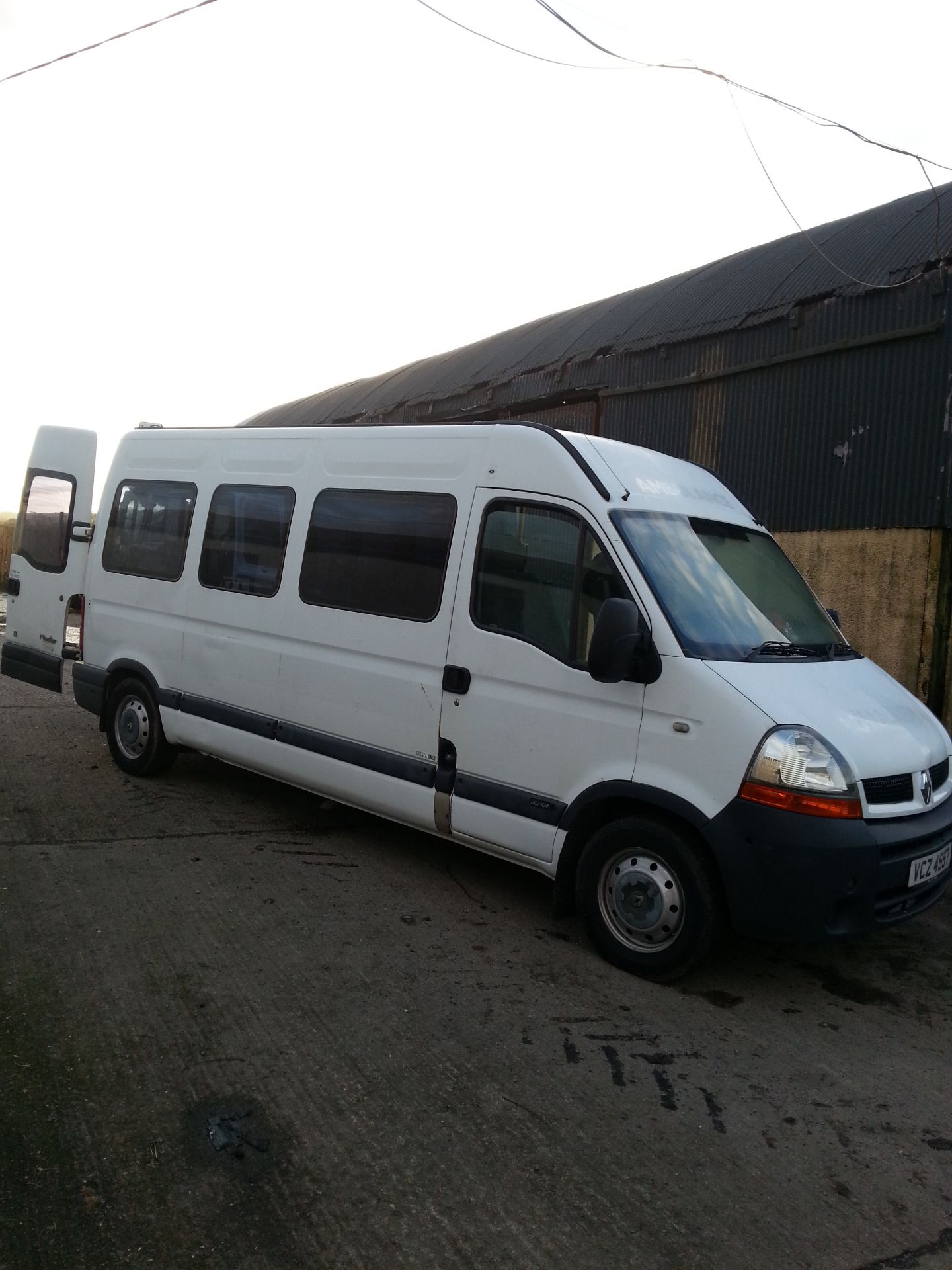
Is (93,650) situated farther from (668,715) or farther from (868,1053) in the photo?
(868,1053)

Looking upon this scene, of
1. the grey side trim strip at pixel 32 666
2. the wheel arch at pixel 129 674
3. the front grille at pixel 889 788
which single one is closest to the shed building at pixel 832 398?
the front grille at pixel 889 788

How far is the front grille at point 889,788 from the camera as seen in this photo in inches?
157

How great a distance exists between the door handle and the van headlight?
4.97ft

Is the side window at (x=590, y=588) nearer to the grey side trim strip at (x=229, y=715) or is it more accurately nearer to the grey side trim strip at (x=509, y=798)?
the grey side trim strip at (x=509, y=798)

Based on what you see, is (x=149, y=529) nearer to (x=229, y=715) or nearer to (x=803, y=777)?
(x=229, y=715)

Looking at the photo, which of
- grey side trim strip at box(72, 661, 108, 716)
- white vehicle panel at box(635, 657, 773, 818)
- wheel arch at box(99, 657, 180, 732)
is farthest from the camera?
grey side trim strip at box(72, 661, 108, 716)

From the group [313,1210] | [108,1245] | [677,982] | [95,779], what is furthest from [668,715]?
[95,779]

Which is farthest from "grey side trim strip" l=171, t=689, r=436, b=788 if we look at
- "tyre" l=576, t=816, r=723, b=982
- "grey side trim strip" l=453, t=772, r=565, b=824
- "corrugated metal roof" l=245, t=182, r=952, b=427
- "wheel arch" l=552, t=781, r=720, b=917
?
"corrugated metal roof" l=245, t=182, r=952, b=427

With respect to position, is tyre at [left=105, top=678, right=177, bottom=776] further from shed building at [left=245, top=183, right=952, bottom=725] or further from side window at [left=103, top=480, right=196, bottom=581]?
shed building at [left=245, top=183, right=952, bottom=725]

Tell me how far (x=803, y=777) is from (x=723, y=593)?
1.04 metres

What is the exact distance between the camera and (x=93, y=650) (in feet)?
23.7

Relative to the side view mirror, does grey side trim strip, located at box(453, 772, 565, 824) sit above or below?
below

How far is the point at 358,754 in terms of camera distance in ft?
17.7

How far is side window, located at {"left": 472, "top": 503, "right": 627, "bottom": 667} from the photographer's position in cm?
448
